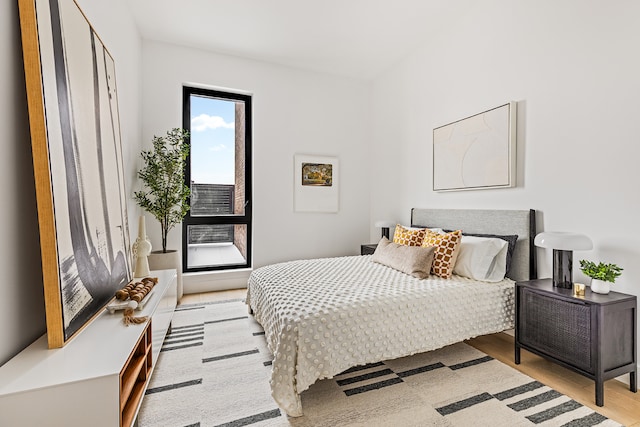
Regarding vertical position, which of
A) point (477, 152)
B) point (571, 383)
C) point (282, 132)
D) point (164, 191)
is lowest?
point (571, 383)

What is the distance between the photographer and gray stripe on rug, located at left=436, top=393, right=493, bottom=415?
165 cm

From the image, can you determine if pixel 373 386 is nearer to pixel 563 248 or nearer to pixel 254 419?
pixel 254 419

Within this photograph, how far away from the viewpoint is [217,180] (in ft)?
13.5

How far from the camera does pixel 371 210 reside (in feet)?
15.6

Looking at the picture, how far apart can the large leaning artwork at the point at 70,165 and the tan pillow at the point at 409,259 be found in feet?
6.84

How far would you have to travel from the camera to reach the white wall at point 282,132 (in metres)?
3.73

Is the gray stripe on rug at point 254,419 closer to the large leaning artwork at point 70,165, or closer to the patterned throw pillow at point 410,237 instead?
the large leaning artwork at point 70,165

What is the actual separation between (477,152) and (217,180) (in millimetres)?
3091

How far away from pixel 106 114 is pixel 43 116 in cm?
→ 97

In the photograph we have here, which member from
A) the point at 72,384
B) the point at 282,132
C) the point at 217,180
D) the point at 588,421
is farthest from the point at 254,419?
the point at 282,132

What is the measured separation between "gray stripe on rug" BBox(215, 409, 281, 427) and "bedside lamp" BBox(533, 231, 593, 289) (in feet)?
6.37

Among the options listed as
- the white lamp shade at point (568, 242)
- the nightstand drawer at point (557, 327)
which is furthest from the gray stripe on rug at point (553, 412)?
the white lamp shade at point (568, 242)

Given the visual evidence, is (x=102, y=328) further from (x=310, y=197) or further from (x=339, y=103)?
(x=339, y=103)

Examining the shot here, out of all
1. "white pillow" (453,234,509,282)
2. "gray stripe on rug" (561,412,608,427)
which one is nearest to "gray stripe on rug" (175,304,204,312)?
"white pillow" (453,234,509,282)
